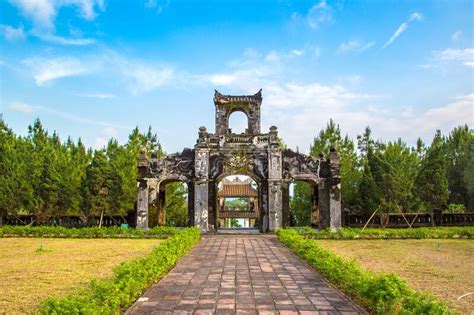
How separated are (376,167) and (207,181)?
33.4 feet

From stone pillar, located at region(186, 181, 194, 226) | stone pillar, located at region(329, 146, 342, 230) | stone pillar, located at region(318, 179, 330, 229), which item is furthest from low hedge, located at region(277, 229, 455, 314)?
stone pillar, located at region(186, 181, 194, 226)

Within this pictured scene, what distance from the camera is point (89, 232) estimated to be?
66.5ft

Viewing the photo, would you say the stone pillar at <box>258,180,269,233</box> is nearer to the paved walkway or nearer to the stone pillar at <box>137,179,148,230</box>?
the stone pillar at <box>137,179,148,230</box>

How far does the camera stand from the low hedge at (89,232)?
782 inches

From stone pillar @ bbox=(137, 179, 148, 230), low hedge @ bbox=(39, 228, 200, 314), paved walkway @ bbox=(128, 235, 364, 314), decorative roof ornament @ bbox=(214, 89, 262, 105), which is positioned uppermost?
decorative roof ornament @ bbox=(214, 89, 262, 105)

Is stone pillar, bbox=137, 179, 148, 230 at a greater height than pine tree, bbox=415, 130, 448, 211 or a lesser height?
lesser

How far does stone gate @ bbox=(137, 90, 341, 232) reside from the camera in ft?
72.0

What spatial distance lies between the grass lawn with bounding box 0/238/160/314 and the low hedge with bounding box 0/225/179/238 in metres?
3.97

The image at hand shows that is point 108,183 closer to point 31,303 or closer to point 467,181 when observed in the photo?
point 31,303

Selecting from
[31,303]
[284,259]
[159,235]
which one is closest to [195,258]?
[284,259]

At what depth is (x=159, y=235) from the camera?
19.8 meters

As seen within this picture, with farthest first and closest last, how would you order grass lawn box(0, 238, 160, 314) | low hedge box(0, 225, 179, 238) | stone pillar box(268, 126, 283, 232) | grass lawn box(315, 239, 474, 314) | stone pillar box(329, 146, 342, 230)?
stone pillar box(268, 126, 283, 232)
stone pillar box(329, 146, 342, 230)
low hedge box(0, 225, 179, 238)
grass lawn box(315, 239, 474, 314)
grass lawn box(0, 238, 160, 314)

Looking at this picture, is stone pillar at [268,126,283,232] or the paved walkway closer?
the paved walkway

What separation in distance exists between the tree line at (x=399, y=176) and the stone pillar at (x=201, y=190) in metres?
9.50
